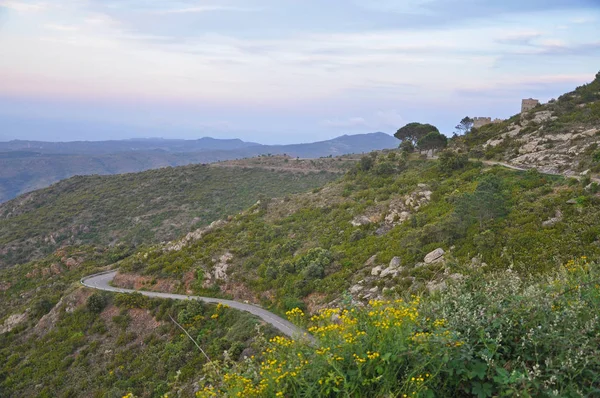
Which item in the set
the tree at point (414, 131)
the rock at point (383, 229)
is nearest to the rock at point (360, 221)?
the rock at point (383, 229)

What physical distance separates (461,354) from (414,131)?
169 ft

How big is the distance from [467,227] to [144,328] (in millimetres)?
21196

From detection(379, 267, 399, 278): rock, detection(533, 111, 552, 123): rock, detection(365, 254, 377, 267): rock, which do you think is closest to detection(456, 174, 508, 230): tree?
detection(379, 267, 399, 278): rock

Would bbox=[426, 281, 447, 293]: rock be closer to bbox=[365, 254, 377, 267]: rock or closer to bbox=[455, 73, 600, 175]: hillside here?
bbox=[365, 254, 377, 267]: rock

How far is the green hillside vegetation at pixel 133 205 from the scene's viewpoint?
59.9 meters

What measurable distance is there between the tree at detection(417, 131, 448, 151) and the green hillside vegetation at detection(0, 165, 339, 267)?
998 inches

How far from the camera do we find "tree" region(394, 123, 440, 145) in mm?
50281

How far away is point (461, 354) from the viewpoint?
4.51 m

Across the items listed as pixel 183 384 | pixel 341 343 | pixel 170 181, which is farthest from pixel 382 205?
pixel 170 181

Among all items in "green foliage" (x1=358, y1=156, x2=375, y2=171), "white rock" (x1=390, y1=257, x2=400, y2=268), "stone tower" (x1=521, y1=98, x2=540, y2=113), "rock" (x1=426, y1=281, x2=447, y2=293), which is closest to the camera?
"rock" (x1=426, y1=281, x2=447, y2=293)

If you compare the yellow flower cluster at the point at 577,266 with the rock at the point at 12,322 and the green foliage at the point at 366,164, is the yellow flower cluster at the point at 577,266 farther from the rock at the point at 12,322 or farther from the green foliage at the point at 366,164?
the rock at the point at 12,322

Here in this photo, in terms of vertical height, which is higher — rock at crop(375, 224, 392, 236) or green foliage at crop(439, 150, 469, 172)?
green foliage at crop(439, 150, 469, 172)

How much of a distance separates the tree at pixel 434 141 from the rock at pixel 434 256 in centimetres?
2760

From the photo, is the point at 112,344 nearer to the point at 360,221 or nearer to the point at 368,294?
the point at 368,294
